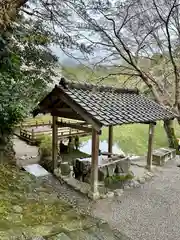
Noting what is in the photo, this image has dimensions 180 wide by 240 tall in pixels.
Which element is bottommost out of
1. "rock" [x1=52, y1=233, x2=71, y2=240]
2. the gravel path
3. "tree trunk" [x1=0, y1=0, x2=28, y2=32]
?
the gravel path

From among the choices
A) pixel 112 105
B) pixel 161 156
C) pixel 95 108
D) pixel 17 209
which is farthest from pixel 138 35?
pixel 17 209

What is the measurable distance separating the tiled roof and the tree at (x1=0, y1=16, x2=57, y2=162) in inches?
48.1

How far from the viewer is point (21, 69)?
26.5 feet

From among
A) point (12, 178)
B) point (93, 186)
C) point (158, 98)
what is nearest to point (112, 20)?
point (158, 98)

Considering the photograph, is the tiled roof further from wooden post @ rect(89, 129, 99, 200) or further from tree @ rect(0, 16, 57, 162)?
tree @ rect(0, 16, 57, 162)

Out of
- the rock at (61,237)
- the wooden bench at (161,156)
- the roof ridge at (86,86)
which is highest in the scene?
the roof ridge at (86,86)

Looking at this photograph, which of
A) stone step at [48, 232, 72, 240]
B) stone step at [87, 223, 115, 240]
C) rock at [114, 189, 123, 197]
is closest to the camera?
stone step at [48, 232, 72, 240]

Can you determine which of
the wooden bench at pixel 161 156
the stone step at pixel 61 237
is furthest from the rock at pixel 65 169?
the stone step at pixel 61 237

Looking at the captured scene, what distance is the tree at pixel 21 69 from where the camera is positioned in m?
5.71

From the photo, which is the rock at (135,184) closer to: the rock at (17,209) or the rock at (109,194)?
the rock at (109,194)

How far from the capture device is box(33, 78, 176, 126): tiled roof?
20.1 ft

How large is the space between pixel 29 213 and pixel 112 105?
396 cm

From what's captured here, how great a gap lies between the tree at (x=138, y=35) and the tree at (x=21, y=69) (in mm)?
1445

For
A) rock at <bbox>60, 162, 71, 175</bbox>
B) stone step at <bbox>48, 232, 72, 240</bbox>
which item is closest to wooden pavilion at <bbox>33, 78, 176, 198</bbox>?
rock at <bbox>60, 162, 71, 175</bbox>
